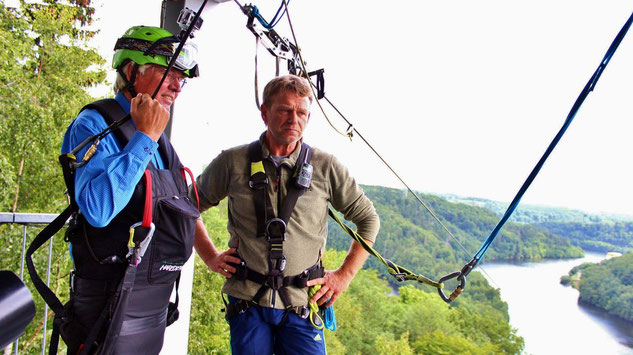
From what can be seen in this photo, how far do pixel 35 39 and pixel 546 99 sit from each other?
4209 cm

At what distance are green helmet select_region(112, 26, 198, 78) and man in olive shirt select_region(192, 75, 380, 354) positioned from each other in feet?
1.21

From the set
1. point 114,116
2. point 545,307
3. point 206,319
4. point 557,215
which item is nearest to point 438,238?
point 557,215

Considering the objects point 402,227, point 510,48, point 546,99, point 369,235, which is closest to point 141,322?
point 369,235

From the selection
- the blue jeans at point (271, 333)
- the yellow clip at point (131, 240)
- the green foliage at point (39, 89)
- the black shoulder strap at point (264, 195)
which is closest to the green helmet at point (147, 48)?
the black shoulder strap at point (264, 195)

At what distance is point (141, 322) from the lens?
117 cm

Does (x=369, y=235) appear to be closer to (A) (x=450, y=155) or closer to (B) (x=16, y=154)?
(B) (x=16, y=154)

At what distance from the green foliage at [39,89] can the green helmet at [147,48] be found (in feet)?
25.1

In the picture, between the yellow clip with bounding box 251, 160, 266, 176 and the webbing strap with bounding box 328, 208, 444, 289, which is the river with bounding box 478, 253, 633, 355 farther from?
the yellow clip with bounding box 251, 160, 266, 176

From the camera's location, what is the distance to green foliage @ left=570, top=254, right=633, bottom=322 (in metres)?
24.3

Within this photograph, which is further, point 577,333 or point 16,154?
point 577,333

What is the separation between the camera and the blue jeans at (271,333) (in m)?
1.47

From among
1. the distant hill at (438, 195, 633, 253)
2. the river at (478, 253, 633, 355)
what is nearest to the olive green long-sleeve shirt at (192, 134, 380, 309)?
the distant hill at (438, 195, 633, 253)

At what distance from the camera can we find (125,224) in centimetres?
110

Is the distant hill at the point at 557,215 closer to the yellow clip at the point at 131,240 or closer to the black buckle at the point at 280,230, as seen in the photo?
the black buckle at the point at 280,230
